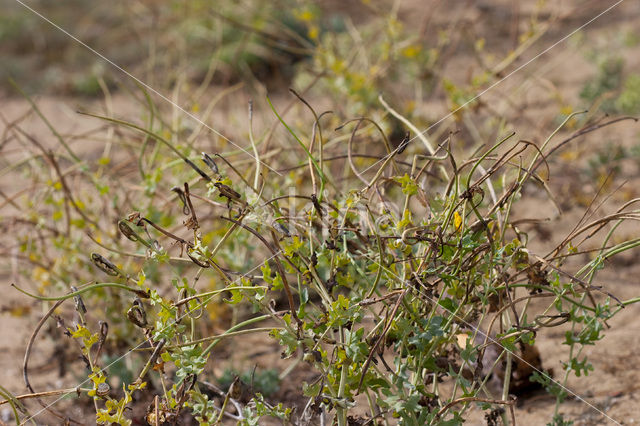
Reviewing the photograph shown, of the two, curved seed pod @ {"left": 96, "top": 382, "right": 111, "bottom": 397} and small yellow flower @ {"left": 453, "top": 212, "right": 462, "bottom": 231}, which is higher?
small yellow flower @ {"left": 453, "top": 212, "right": 462, "bottom": 231}

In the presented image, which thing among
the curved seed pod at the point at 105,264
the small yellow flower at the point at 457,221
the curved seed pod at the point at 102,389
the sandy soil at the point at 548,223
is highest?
the sandy soil at the point at 548,223

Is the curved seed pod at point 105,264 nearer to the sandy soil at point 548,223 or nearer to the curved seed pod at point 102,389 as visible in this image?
the curved seed pod at point 102,389

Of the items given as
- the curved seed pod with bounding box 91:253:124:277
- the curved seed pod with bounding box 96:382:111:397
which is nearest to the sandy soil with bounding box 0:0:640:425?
the curved seed pod with bounding box 91:253:124:277

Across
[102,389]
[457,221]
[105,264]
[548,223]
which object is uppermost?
[548,223]

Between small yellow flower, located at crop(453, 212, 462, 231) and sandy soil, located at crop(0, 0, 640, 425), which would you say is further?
sandy soil, located at crop(0, 0, 640, 425)

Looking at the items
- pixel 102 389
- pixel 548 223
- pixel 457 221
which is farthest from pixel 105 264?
pixel 548 223

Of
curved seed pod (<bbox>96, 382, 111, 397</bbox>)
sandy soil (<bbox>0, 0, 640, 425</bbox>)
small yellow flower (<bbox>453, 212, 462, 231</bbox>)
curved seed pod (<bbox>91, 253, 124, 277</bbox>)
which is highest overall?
sandy soil (<bbox>0, 0, 640, 425</bbox>)

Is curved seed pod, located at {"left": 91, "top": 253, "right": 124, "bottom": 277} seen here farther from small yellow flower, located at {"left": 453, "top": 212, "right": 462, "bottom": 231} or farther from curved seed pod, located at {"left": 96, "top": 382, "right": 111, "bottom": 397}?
small yellow flower, located at {"left": 453, "top": 212, "right": 462, "bottom": 231}

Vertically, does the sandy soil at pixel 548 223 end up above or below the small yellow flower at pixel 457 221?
above

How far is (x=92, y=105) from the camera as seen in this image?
5.54 m

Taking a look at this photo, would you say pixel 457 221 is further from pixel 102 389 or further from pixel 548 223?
pixel 548 223

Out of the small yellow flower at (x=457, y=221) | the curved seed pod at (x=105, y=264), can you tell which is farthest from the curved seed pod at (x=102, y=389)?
the small yellow flower at (x=457, y=221)

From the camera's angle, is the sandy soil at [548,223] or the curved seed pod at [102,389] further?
the sandy soil at [548,223]

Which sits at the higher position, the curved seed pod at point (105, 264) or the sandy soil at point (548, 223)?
the sandy soil at point (548, 223)
